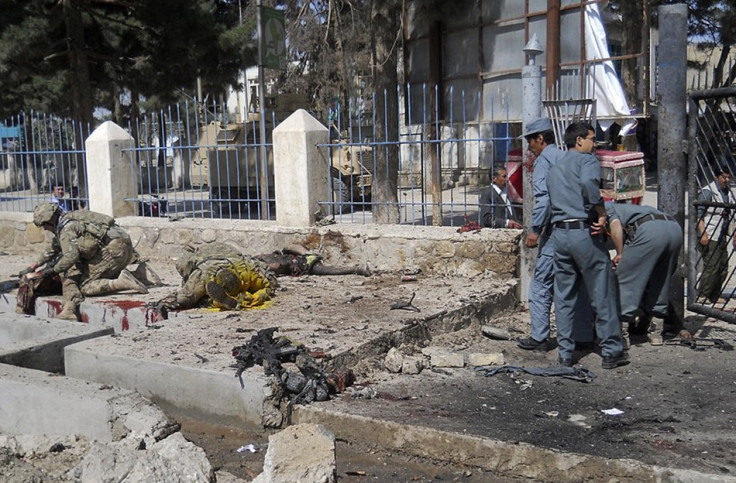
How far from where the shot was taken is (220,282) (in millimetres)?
6621

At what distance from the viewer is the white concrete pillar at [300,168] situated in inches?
333

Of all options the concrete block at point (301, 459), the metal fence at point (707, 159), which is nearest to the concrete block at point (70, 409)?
the concrete block at point (301, 459)

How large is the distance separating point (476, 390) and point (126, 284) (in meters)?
4.15

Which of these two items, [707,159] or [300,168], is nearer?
[707,159]

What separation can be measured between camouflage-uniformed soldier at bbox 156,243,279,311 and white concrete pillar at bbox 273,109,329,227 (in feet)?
5.53

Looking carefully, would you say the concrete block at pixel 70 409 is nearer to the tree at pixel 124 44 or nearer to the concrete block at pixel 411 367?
the concrete block at pixel 411 367

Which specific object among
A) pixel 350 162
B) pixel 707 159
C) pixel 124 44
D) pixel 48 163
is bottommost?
pixel 707 159

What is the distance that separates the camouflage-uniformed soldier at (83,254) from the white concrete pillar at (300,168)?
1.85 meters

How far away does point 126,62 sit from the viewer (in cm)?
1678

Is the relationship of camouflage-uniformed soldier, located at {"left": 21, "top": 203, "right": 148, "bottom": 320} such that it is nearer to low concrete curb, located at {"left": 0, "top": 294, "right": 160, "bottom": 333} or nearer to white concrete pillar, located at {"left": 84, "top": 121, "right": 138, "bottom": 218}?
low concrete curb, located at {"left": 0, "top": 294, "right": 160, "bottom": 333}

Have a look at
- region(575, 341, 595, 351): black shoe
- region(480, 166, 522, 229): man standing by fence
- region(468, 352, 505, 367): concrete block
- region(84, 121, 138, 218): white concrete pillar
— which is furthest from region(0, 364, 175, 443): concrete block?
region(84, 121, 138, 218): white concrete pillar

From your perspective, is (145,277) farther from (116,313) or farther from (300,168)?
(300,168)

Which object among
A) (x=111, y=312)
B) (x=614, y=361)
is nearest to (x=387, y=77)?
(x=111, y=312)

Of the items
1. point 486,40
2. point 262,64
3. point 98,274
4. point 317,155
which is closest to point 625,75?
point 486,40
